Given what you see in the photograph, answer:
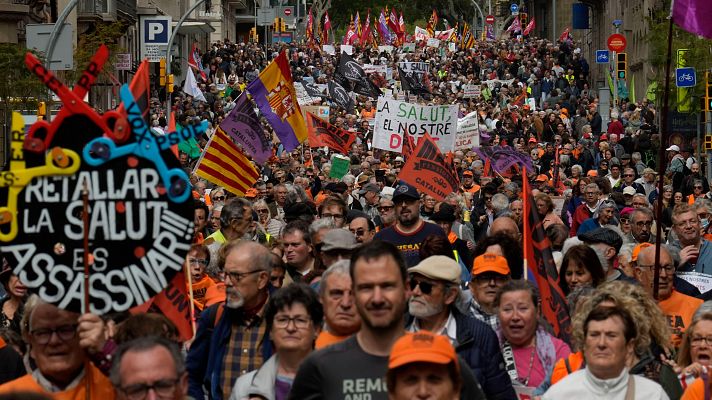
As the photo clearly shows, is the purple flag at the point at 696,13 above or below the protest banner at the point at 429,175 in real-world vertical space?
above

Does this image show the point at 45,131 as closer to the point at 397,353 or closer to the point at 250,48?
the point at 397,353

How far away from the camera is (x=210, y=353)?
25.6 ft

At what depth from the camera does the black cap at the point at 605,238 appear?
11.1 metres

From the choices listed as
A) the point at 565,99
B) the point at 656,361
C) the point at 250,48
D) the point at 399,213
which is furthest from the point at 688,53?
the point at 250,48

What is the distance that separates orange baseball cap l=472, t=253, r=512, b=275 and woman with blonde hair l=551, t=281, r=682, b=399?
1499 mm

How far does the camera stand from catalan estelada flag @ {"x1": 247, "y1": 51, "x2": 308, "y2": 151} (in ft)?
70.5

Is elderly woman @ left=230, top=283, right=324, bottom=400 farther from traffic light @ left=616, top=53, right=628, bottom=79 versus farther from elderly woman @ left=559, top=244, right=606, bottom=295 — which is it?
traffic light @ left=616, top=53, right=628, bottom=79

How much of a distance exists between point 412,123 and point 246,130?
4.71 metres

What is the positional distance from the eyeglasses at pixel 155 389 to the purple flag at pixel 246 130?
13.7 metres

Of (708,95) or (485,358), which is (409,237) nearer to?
(485,358)

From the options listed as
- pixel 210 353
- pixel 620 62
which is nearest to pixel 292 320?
pixel 210 353

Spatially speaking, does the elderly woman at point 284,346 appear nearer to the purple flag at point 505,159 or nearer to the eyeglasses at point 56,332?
the eyeglasses at point 56,332

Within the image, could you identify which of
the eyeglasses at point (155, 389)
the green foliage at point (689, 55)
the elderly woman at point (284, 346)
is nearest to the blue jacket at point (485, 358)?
the elderly woman at point (284, 346)

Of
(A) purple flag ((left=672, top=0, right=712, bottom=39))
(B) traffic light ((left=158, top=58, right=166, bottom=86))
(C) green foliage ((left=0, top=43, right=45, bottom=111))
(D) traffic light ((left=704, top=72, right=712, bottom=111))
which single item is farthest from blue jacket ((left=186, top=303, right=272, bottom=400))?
(B) traffic light ((left=158, top=58, right=166, bottom=86))
